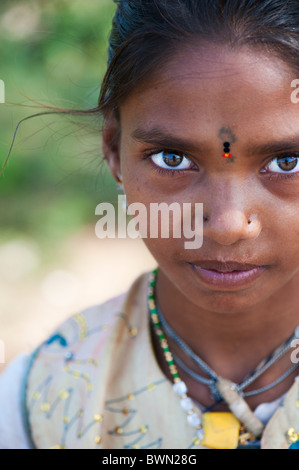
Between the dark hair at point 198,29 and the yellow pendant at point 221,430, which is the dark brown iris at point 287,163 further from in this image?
the yellow pendant at point 221,430

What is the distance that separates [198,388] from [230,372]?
0.25 feet

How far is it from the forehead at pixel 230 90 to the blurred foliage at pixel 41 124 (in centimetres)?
208

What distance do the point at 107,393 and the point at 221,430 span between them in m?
0.26

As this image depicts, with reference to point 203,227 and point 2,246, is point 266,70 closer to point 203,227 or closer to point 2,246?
point 203,227

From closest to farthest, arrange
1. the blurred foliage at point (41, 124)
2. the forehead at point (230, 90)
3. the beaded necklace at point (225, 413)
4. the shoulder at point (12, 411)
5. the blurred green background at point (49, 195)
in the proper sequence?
the forehead at point (230, 90)
the beaded necklace at point (225, 413)
the shoulder at point (12, 411)
the blurred green background at point (49, 195)
the blurred foliage at point (41, 124)

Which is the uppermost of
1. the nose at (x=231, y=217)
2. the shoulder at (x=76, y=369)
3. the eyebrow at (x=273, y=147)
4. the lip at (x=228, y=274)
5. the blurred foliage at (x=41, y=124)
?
the blurred foliage at (x=41, y=124)

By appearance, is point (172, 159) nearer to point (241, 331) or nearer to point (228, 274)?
point (228, 274)

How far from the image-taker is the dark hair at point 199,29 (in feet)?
3.29

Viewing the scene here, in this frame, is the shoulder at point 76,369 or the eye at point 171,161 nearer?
the eye at point 171,161

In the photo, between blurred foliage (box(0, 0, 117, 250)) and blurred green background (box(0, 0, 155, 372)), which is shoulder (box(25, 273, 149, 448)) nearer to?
blurred green background (box(0, 0, 155, 372))

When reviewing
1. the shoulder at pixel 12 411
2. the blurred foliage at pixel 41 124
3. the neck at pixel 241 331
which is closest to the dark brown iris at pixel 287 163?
the neck at pixel 241 331

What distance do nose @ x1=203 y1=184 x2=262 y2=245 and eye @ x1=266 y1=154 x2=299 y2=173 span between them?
0.22ft

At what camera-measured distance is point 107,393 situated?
1296 millimetres

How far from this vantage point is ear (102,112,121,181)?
1.26 meters
